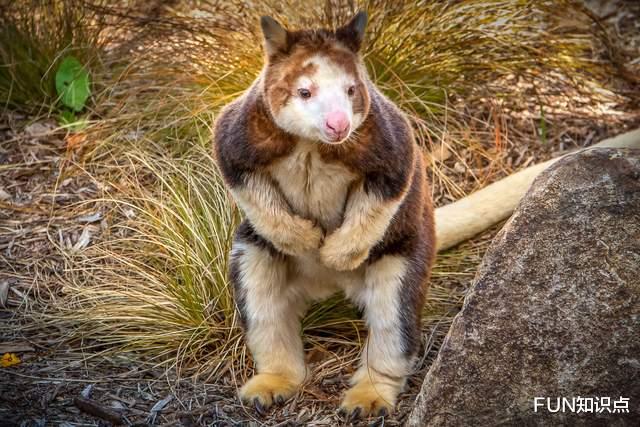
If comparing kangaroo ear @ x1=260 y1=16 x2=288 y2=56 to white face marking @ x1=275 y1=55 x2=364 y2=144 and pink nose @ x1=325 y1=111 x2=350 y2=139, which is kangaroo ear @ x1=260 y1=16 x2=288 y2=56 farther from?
pink nose @ x1=325 y1=111 x2=350 y2=139

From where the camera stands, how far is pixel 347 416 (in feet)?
13.5

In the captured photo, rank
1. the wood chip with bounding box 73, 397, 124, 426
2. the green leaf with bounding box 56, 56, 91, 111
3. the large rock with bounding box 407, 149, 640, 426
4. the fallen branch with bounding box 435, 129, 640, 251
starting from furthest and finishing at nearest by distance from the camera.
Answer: the green leaf with bounding box 56, 56, 91, 111
the fallen branch with bounding box 435, 129, 640, 251
the wood chip with bounding box 73, 397, 124, 426
the large rock with bounding box 407, 149, 640, 426

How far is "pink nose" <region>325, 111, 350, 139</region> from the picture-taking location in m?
3.63

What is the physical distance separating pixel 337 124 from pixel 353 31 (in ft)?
1.97

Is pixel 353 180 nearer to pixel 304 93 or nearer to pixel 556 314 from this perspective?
pixel 304 93

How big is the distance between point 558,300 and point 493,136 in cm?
306

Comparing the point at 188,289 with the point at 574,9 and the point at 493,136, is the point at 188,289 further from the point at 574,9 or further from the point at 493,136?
the point at 574,9

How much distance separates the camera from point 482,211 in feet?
17.0

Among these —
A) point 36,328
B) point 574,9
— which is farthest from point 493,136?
point 36,328

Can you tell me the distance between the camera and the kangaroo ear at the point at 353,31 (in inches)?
158

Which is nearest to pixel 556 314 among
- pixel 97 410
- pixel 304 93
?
pixel 304 93

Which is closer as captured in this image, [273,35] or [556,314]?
[556,314]

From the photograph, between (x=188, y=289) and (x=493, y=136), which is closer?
(x=188, y=289)

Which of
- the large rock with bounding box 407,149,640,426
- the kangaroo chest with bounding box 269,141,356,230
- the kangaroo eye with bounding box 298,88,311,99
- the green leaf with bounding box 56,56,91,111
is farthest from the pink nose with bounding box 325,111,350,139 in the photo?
the green leaf with bounding box 56,56,91,111
